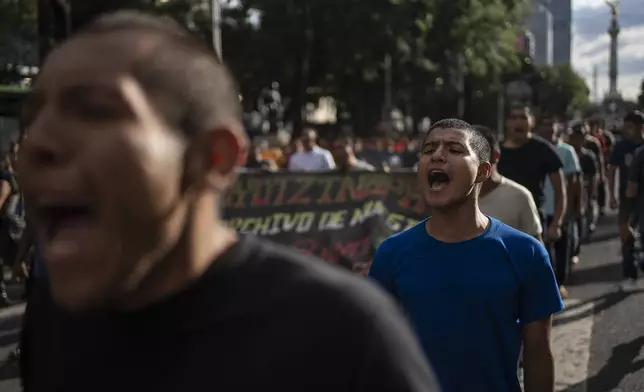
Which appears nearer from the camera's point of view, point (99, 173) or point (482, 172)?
point (99, 173)

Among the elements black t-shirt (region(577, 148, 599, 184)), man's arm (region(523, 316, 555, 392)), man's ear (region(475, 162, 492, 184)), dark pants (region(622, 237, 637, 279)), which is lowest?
dark pants (region(622, 237, 637, 279))

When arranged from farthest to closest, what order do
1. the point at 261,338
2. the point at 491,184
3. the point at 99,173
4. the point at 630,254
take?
the point at 630,254, the point at 491,184, the point at 261,338, the point at 99,173

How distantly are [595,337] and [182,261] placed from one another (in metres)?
7.00

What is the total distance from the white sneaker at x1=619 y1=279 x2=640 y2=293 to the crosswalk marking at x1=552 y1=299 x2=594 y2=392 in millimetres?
844

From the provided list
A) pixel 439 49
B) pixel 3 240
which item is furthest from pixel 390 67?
pixel 3 240

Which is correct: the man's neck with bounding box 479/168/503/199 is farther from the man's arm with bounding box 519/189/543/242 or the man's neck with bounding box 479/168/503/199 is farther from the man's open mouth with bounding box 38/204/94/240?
the man's open mouth with bounding box 38/204/94/240

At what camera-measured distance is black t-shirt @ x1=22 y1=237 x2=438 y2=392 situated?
143 cm

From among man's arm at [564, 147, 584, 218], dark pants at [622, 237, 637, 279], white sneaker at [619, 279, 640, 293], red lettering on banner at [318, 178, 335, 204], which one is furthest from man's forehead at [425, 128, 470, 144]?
white sneaker at [619, 279, 640, 293]

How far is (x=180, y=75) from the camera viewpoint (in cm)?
144

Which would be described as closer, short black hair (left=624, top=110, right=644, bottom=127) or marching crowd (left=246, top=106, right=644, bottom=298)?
marching crowd (left=246, top=106, right=644, bottom=298)

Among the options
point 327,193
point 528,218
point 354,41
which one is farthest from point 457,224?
point 354,41

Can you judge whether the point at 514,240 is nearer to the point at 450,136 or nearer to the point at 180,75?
the point at 450,136

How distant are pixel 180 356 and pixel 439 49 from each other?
39937 mm

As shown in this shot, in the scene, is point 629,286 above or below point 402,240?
below
